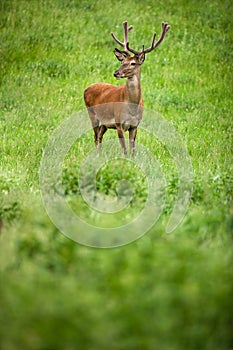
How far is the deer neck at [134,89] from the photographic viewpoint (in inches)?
477

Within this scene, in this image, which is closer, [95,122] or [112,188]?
[112,188]

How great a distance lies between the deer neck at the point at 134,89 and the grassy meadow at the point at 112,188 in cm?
128

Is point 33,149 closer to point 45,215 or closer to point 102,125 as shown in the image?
point 102,125

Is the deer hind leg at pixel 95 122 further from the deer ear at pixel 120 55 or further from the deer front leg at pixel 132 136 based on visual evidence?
the deer ear at pixel 120 55

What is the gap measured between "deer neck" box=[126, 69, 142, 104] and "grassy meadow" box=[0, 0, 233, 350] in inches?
50.4

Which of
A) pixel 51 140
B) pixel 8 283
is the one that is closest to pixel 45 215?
pixel 8 283

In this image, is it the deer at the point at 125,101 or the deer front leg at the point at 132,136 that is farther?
the deer front leg at the point at 132,136

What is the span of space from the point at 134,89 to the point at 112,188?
2750mm

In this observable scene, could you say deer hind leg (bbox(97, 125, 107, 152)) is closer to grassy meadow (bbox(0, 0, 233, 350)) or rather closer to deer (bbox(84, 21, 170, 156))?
deer (bbox(84, 21, 170, 156))

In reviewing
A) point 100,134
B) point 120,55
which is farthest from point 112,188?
point 100,134

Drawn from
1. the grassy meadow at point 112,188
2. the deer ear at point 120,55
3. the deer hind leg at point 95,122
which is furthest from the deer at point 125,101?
the grassy meadow at point 112,188

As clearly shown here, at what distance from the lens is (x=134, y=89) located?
1216cm

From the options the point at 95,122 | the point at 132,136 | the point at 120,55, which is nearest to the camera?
the point at 120,55

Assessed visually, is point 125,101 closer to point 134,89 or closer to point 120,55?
point 134,89
